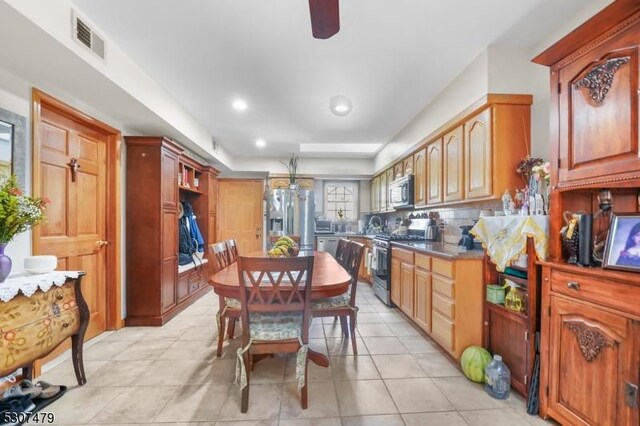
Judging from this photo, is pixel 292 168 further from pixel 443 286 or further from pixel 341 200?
pixel 443 286

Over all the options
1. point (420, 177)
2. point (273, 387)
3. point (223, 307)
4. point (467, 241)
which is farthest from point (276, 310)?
point (420, 177)

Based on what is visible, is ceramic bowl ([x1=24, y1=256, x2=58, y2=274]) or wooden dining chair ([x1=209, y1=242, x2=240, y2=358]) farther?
wooden dining chair ([x1=209, y1=242, x2=240, y2=358])

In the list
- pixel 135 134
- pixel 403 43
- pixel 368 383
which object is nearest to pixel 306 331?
pixel 368 383

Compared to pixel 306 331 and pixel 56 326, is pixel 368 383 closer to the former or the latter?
pixel 306 331

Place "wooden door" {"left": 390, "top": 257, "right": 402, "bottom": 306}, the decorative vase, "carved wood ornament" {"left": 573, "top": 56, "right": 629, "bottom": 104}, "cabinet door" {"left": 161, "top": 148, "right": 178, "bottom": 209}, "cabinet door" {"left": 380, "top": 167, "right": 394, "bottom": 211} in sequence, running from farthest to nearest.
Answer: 1. "cabinet door" {"left": 380, "top": 167, "right": 394, "bottom": 211}
2. "wooden door" {"left": 390, "top": 257, "right": 402, "bottom": 306}
3. "cabinet door" {"left": 161, "top": 148, "right": 178, "bottom": 209}
4. the decorative vase
5. "carved wood ornament" {"left": 573, "top": 56, "right": 629, "bottom": 104}

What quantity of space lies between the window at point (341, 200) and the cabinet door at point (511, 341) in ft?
14.2

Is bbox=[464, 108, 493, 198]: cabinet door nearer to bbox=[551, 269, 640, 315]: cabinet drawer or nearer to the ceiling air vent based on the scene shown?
bbox=[551, 269, 640, 315]: cabinet drawer

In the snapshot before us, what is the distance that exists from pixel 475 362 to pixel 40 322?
280cm

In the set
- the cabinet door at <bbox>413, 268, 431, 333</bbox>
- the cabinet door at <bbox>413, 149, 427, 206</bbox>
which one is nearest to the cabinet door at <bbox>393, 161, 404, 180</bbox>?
the cabinet door at <bbox>413, 149, 427, 206</bbox>

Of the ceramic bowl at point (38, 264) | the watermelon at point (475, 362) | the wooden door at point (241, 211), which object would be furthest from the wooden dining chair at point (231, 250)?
the wooden door at point (241, 211)

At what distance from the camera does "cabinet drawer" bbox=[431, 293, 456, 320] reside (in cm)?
226

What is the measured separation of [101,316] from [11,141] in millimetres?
1810

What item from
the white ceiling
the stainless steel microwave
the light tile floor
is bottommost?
the light tile floor

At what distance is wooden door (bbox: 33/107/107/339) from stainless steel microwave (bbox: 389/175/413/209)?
3554 millimetres
